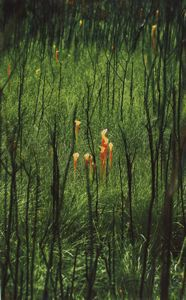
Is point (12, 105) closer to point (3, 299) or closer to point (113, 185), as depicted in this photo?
point (113, 185)

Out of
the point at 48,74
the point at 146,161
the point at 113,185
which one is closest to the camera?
the point at 113,185

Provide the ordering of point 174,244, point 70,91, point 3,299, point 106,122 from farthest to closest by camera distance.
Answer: point 70,91
point 106,122
point 174,244
point 3,299

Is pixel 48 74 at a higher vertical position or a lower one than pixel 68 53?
A: lower

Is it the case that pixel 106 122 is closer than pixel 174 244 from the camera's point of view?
No

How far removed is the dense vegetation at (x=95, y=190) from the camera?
4.77 feet

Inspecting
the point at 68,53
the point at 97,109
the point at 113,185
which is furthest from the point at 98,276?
the point at 68,53

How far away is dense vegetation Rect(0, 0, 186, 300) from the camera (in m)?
1.46

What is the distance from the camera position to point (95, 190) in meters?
2.28

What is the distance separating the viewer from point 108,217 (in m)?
2.23

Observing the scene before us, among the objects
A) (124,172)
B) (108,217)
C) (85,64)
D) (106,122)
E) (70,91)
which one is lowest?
(108,217)

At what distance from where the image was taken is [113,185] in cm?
238

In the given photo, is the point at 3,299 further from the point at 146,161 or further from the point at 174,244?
the point at 146,161

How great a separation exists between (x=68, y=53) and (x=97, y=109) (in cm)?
145

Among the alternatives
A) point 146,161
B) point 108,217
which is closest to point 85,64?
point 146,161
